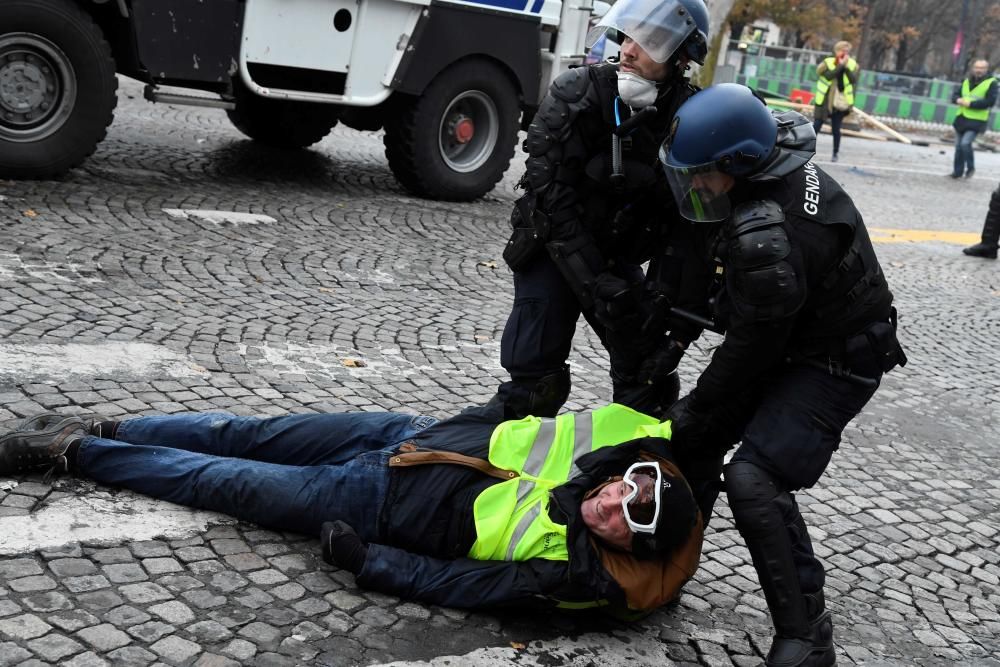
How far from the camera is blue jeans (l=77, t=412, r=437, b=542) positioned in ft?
12.6

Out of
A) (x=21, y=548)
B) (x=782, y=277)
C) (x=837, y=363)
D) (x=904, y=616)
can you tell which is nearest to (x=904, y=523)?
(x=904, y=616)

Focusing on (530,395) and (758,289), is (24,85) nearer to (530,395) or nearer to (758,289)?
(530,395)

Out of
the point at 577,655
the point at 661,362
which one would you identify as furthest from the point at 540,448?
the point at 577,655

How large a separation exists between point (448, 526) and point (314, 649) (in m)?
0.60

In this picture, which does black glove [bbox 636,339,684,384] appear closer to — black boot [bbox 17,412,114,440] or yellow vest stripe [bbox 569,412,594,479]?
yellow vest stripe [bbox 569,412,594,479]

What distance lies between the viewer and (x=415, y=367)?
596 cm

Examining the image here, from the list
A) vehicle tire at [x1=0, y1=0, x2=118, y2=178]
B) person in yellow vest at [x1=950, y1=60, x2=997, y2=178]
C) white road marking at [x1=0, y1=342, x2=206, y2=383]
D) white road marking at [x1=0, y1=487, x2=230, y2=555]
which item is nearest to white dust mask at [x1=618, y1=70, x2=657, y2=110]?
white road marking at [x1=0, y1=487, x2=230, y2=555]

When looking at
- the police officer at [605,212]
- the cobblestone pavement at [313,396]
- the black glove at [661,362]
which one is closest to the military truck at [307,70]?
the cobblestone pavement at [313,396]

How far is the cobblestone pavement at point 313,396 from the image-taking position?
11.4ft

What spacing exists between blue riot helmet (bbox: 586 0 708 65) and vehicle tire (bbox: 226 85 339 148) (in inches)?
253

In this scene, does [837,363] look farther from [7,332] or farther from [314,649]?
[7,332]

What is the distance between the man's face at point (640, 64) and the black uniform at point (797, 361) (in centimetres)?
70

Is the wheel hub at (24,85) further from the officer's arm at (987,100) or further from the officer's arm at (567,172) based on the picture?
the officer's arm at (987,100)

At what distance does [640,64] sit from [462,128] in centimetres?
583
